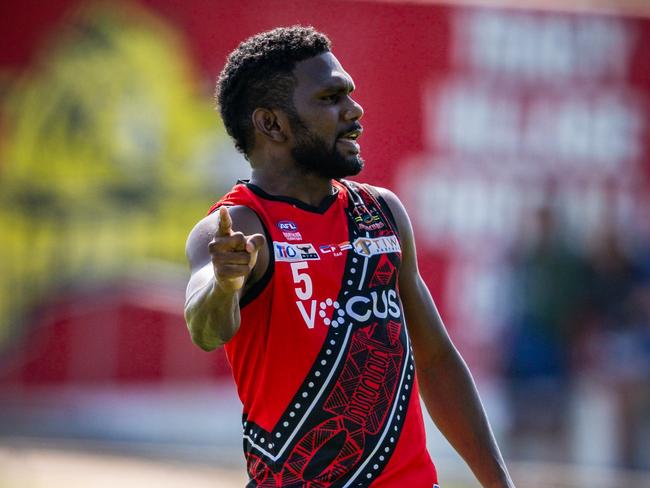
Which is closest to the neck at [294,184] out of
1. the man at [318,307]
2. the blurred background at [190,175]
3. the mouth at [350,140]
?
the man at [318,307]

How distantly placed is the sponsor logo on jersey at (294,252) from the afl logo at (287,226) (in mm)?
57

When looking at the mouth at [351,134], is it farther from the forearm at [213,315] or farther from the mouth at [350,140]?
the forearm at [213,315]

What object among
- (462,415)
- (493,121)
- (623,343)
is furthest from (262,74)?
(493,121)

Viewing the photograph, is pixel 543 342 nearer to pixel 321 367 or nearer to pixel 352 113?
pixel 352 113

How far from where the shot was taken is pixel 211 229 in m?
3.29

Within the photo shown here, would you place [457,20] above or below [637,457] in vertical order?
above

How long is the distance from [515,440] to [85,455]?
324 cm

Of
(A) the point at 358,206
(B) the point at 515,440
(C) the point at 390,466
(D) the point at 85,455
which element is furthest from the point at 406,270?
(D) the point at 85,455

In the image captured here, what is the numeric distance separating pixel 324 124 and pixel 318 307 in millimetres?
563

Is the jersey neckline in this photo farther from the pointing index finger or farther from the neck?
the pointing index finger

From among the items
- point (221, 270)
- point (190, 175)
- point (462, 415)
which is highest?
point (190, 175)

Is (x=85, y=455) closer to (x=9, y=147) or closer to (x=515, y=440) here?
(x=9, y=147)

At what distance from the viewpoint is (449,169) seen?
9570 millimetres

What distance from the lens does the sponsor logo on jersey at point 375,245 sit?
3426mm
